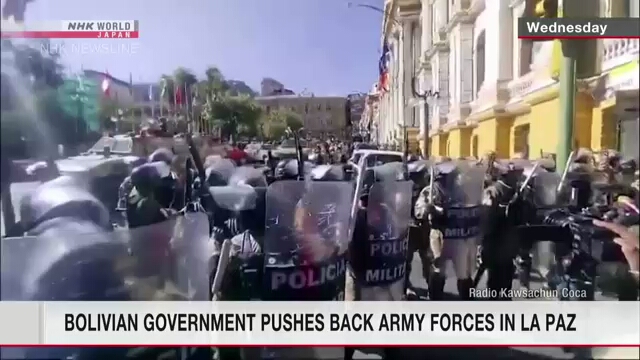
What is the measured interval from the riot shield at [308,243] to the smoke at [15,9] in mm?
1106

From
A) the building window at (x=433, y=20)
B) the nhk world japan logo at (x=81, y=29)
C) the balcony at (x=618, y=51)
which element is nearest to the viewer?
the balcony at (x=618, y=51)

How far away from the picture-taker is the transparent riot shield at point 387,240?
7.84ft

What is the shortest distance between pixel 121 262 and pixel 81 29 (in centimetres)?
86

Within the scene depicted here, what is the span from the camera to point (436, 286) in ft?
7.79

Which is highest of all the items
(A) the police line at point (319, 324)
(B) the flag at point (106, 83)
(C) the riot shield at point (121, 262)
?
(B) the flag at point (106, 83)

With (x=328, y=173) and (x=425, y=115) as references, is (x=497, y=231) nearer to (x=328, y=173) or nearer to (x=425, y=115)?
(x=425, y=115)

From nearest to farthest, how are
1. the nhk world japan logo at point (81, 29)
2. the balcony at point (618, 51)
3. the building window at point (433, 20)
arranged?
1. the balcony at point (618, 51)
2. the nhk world japan logo at point (81, 29)
3. the building window at point (433, 20)

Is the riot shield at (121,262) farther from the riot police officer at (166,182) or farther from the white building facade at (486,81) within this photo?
the white building facade at (486,81)

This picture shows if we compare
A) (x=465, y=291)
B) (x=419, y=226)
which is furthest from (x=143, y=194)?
(x=465, y=291)

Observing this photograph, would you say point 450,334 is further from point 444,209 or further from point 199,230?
point 199,230

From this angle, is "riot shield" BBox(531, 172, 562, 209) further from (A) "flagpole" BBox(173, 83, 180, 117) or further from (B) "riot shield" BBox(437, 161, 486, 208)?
(A) "flagpole" BBox(173, 83, 180, 117)

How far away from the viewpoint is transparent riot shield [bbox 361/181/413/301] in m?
2.39

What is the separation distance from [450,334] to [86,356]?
54.7 inches

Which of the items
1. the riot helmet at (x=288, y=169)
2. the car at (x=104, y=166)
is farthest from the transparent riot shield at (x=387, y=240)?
the car at (x=104, y=166)
